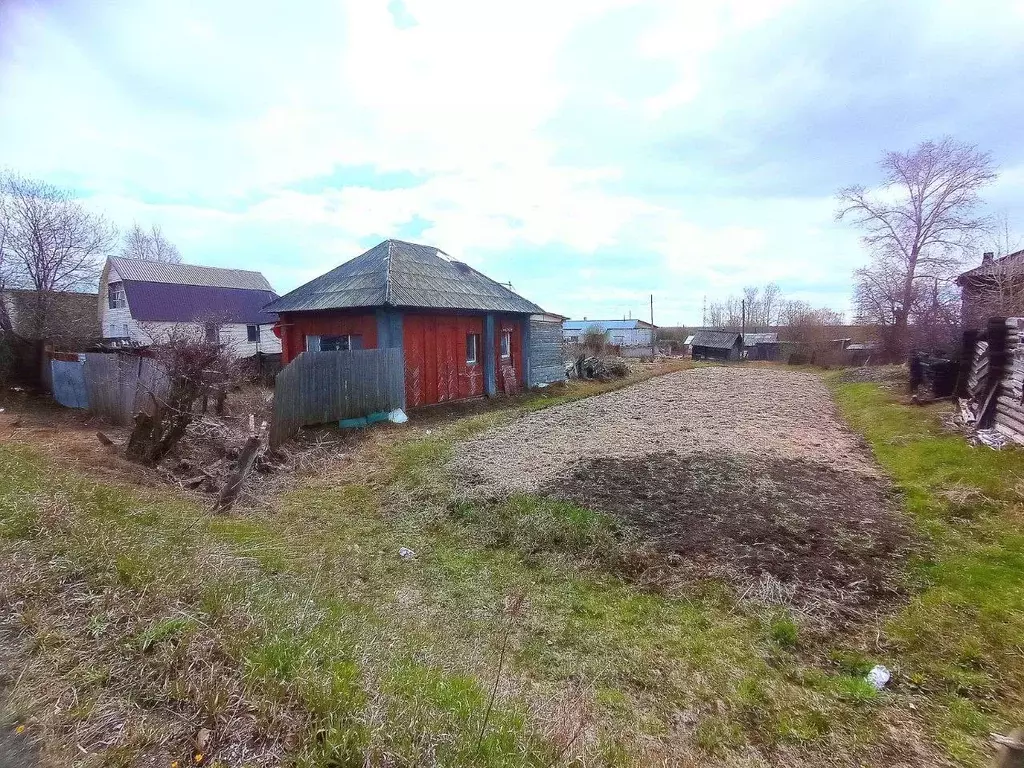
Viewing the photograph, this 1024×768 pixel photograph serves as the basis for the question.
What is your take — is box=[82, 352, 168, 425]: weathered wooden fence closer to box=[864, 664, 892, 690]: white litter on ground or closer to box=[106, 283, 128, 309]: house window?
box=[864, 664, 892, 690]: white litter on ground

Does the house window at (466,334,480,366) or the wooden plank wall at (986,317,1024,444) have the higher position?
the house window at (466,334,480,366)

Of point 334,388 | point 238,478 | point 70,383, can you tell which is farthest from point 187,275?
point 238,478

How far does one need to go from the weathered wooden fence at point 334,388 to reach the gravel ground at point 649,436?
284 cm

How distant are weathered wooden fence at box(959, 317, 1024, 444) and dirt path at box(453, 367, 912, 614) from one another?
6.83 feet

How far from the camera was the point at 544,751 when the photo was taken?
2.42 meters

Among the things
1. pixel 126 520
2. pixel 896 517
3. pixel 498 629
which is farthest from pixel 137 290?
pixel 896 517

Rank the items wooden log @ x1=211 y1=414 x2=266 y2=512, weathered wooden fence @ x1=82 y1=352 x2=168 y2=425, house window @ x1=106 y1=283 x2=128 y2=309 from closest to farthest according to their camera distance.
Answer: wooden log @ x1=211 y1=414 x2=266 y2=512 < weathered wooden fence @ x1=82 y1=352 x2=168 y2=425 < house window @ x1=106 y1=283 x2=128 y2=309

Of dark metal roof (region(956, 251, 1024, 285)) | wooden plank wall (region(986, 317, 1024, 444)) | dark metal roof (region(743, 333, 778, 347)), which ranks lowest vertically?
wooden plank wall (region(986, 317, 1024, 444))

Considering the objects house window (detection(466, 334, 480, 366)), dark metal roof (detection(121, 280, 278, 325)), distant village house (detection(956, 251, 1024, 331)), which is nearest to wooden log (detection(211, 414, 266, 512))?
house window (detection(466, 334, 480, 366))

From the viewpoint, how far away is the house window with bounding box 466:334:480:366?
593 inches

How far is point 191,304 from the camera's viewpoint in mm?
29828

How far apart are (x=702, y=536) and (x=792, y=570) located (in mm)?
981

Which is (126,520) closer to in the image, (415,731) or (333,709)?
(333,709)

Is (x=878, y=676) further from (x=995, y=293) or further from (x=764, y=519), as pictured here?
(x=995, y=293)
